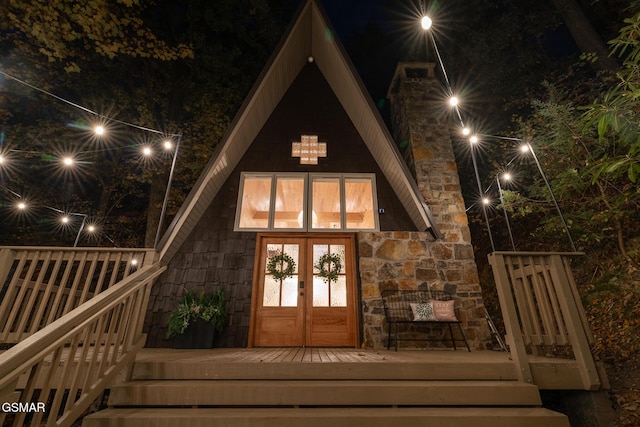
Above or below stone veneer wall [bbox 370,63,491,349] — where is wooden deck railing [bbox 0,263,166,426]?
below

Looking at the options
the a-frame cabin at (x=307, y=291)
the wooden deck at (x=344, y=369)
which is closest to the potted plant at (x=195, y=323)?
the a-frame cabin at (x=307, y=291)

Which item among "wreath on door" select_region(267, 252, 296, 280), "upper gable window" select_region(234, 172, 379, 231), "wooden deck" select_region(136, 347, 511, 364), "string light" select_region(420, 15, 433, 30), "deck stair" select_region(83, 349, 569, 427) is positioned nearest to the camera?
"deck stair" select_region(83, 349, 569, 427)

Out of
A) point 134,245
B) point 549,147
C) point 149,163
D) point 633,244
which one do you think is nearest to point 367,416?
point 633,244

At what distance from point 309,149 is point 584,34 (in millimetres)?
6569

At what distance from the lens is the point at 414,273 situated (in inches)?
197

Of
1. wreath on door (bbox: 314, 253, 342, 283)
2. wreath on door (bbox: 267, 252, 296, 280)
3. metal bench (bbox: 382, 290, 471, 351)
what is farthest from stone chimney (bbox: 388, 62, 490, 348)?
wreath on door (bbox: 267, 252, 296, 280)

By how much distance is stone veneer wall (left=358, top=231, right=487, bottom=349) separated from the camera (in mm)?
4711

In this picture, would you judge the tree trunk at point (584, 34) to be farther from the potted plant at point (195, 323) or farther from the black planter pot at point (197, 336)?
the black planter pot at point (197, 336)

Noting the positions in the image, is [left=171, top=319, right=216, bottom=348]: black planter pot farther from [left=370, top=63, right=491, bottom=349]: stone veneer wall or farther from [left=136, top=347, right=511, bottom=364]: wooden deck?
[left=370, top=63, right=491, bottom=349]: stone veneer wall

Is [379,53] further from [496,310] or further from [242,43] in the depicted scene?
[496,310]

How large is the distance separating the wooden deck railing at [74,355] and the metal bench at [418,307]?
3.28 meters

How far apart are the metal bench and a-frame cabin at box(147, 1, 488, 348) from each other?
0.14 m

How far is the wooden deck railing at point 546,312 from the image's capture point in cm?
256

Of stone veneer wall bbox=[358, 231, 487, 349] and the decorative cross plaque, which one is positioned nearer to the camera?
stone veneer wall bbox=[358, 231, 487, 349]
